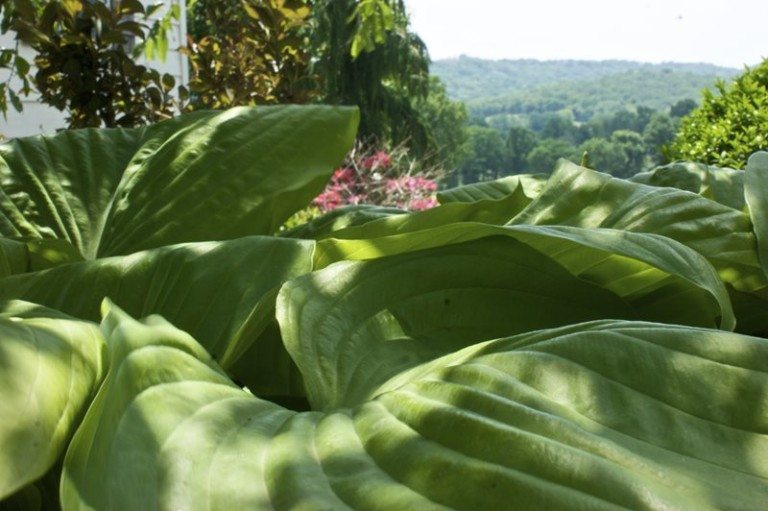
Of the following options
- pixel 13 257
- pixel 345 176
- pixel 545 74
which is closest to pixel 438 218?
pixel 13 257

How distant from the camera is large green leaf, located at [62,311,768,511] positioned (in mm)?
267

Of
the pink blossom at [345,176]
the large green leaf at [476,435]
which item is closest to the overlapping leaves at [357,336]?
the large green leaf at [476,435]

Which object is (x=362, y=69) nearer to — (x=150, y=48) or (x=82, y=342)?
(x=150, y=48)

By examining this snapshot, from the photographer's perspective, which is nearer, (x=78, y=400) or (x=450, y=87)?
(x=78, y=400)

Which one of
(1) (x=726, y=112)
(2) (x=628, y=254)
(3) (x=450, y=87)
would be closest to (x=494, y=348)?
(2) (x=628, y=254)

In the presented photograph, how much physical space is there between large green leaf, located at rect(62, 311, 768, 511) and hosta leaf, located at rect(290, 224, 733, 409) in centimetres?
8

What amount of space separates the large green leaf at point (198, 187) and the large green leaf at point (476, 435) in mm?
290

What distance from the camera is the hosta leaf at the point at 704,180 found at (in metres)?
0.66

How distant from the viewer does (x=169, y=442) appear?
0.30 meters

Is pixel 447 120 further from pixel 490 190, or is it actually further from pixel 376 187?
pixel 490 190

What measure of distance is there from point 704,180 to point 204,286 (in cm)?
41

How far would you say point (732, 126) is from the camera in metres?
3.87

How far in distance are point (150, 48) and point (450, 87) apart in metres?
71.9

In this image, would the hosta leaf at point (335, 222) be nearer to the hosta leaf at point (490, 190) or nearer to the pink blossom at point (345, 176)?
the hosta leaf at point (490, 190)
